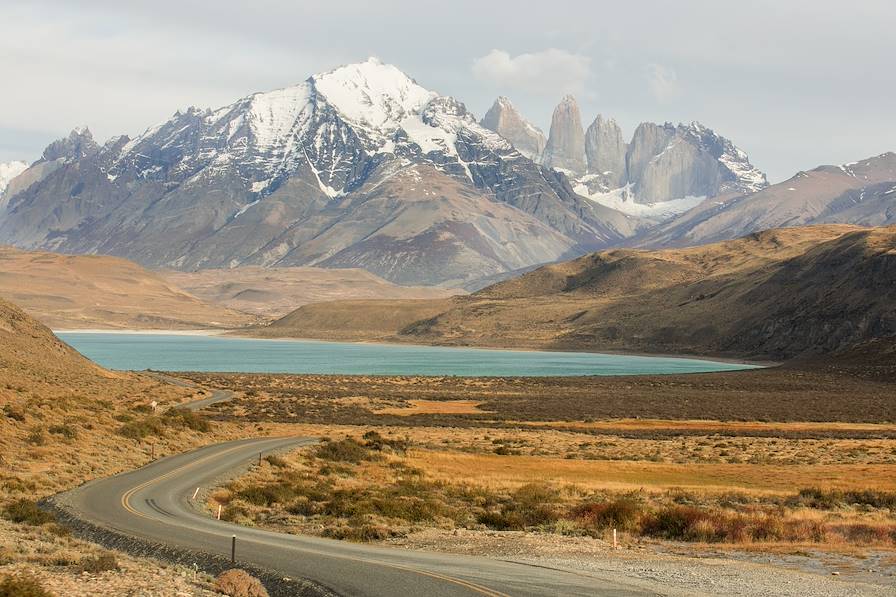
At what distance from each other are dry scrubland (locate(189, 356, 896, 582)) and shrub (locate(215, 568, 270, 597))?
7.70 metres

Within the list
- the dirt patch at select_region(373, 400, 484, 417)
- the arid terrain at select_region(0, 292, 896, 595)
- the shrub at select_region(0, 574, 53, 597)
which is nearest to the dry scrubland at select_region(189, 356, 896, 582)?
the arid terrain at select_region(0, 292, 896, 595)

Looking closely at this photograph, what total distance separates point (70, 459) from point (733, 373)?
12306 cm

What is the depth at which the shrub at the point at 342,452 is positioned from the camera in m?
52.1

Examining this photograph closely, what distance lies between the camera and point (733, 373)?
150250mm

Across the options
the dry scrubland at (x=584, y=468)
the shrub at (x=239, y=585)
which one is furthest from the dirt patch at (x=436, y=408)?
the shrub at (x=239, y=585)

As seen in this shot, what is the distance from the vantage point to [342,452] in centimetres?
5362

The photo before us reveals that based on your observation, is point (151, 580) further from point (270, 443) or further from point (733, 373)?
point (733, 373)

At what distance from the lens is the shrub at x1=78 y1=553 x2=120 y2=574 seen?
20.8 meters

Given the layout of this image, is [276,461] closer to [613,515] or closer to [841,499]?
[613,515]

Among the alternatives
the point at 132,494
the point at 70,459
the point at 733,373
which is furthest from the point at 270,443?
the point at 733,373

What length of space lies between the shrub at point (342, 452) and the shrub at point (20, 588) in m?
33.9

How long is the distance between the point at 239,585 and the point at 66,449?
28.2 m

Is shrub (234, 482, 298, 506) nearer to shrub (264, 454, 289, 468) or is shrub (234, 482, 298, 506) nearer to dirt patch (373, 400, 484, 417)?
shrub (264, 454, 289, 468)

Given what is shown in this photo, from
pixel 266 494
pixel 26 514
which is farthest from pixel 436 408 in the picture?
pixel 26 514
